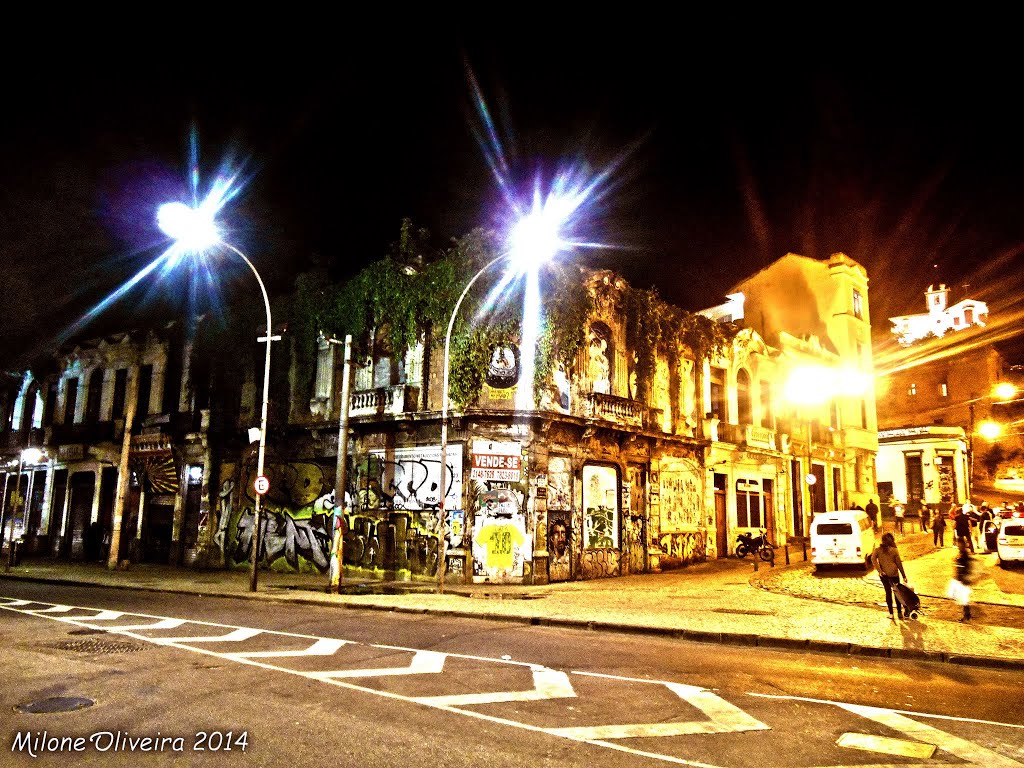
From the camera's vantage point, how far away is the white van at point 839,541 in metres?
21.0

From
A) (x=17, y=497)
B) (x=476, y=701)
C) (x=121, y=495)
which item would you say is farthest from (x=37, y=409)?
(x=476, y=701)

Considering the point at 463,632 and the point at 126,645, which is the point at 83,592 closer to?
the point at 126,645

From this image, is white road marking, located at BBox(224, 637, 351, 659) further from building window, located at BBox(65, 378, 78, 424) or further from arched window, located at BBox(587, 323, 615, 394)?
building window, located at BBox(65, 378, 78, 424)

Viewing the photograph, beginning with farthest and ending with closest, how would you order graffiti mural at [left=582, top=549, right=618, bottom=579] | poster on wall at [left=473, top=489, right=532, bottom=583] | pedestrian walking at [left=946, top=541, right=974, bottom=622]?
graffiti mural at [left=582, top=549, right=618, bottom=579], poster on wall at [left=473, top=489, right=532, bottom=583], pedestrian walking at [left=946, top=541, right=974, bottom=622]

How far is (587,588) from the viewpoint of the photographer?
1872 centimetres

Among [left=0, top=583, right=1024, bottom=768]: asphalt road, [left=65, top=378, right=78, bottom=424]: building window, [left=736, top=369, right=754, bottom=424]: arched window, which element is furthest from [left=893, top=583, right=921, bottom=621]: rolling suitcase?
[left=65, top=378, right=78, bottom=424]: building window

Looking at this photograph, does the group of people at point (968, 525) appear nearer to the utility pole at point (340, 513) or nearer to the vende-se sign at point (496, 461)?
the vende-se sign at point (496, 461)

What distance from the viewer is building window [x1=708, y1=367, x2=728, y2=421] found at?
28.3 metres

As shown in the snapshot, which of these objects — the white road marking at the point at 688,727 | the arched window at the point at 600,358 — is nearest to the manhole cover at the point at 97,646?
the white road marking at the point at 688,727

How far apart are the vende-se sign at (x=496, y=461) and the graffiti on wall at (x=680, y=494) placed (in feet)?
23.4

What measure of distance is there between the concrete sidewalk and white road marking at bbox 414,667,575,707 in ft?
16.0

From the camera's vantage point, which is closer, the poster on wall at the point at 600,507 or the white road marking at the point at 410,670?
the white road marking at the point at 410,670

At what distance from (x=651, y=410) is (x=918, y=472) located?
33973 millimetres

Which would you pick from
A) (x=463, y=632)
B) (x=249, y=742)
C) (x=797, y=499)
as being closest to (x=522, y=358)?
(x=463, y=632)
